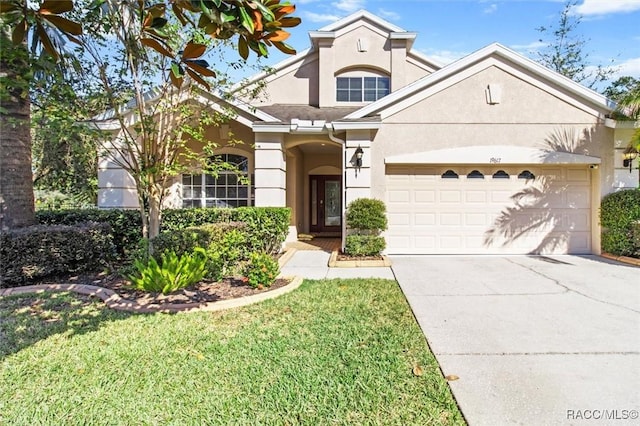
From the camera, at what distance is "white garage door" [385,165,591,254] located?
34.4 ft

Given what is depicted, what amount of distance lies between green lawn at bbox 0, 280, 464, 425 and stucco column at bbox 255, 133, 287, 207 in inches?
231

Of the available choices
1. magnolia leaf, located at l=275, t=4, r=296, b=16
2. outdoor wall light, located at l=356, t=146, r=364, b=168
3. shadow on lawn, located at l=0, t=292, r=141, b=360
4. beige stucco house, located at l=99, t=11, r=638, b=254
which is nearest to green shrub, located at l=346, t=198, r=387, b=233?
beige stucco house, located at l=99, t=11, r=638, b=254

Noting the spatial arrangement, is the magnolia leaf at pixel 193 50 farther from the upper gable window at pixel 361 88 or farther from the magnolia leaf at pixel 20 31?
the upper gable window at pixel 361 88

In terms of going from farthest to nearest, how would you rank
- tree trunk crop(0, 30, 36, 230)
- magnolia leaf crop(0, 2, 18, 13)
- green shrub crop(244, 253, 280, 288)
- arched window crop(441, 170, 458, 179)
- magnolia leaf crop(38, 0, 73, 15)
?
arched window crop(441, 170, 458, 179) → tree trunk crop(0, 30, 36, 230) → green shrub crop(244, 253, 280, 288) → magnolia leaf crop(0, 2, 18, 13) → magnolia leaf crop(38, 0, 73, 15)

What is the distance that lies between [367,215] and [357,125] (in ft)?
8.48

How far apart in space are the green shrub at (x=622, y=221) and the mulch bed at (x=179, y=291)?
9137mm

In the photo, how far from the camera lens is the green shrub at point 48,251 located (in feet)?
21.5

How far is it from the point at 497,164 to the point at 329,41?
8.22 meters

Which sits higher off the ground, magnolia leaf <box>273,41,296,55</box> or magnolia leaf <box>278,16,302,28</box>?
magnolia leaf <box>278,16,302,28</box>

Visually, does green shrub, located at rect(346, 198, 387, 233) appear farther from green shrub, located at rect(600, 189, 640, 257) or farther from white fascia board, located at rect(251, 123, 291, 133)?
green shrub, located at rect(600, 189, 640, 257)

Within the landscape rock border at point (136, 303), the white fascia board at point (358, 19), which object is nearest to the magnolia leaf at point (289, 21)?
the landscape rock border at point (136, 303)

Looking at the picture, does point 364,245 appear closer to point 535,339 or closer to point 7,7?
point 535,339

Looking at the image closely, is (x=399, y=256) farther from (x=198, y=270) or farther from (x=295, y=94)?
(x=295, y=94)

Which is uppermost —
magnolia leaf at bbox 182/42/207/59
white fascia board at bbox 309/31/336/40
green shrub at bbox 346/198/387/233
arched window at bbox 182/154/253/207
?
white fascia board at bbox 309/31/336/40
